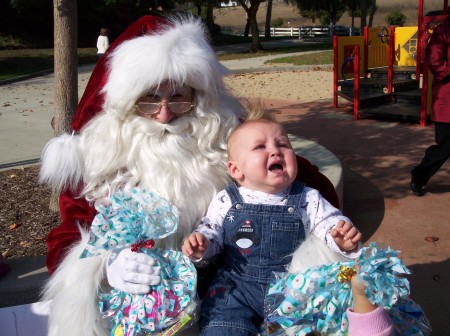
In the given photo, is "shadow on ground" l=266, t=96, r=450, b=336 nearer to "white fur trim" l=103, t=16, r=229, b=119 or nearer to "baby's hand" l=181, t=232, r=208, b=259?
"baby's hand" l=181, t=232, r=208, b=259

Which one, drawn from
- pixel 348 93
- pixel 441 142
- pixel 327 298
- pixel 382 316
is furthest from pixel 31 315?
pixel 348 93

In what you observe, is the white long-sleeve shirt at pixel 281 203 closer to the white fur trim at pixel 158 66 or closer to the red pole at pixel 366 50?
the white fur trim at pixel 158 66

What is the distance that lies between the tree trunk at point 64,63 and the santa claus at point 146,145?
8.08 ft

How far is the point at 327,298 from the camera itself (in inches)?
78.7

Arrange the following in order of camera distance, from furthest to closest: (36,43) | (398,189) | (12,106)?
(36,43), (12,106), (398,189)

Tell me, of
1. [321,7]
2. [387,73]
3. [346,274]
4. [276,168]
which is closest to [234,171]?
[276,168]

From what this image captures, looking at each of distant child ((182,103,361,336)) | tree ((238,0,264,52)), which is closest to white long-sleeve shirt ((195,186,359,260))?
distant child ((182,103,361,336))

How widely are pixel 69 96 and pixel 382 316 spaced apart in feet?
13.5

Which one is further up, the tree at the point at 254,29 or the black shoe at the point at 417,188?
the tree at the point at 254,29

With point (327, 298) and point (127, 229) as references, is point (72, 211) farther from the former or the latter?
point (327, 298)

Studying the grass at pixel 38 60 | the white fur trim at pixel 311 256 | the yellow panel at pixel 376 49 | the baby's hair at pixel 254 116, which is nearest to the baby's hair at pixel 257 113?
the baby's hair at pixel 254 116

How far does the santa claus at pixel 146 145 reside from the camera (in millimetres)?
2463

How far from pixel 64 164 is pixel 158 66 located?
609 mm

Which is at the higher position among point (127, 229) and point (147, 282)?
point (127, 229)
